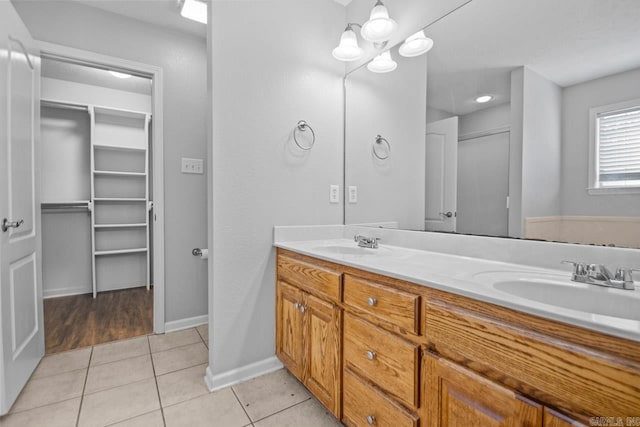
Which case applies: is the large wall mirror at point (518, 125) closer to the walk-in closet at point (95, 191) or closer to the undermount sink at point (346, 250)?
the undermount sink at point (346, 250)

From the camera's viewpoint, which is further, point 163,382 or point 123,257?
point 123,257

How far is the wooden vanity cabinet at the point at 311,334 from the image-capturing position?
4.11ft

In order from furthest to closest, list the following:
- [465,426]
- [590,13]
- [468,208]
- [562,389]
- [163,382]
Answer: [163,382], [468,208], [590,13], [465,426], [562,389]

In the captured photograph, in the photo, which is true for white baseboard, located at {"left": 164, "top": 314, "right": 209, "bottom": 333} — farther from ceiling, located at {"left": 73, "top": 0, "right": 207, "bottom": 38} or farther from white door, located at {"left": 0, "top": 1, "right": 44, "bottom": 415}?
ceiling, located at {"left": 73, "top": 0, "right": 207, "bottom": 38}

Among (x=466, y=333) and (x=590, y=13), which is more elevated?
(x=590, y=13)

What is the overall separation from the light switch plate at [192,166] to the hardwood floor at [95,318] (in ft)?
4.42

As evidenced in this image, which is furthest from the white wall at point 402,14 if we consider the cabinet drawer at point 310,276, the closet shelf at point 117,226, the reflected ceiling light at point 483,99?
the closet shelf at point 117,226

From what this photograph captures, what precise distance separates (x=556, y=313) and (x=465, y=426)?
1.33ft

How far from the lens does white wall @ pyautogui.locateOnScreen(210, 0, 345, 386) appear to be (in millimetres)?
1604

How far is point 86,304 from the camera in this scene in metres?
2.90

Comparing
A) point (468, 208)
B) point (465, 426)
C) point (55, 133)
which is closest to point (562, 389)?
point (465, 426)

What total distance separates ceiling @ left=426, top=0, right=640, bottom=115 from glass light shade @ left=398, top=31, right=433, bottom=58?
0.04 m

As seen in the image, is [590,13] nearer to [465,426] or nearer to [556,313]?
[556,313]

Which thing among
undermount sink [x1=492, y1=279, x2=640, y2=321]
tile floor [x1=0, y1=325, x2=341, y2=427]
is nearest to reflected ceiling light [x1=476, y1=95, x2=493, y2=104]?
undermount sink [x1=492, y1=279, x2=640, y2=321]
